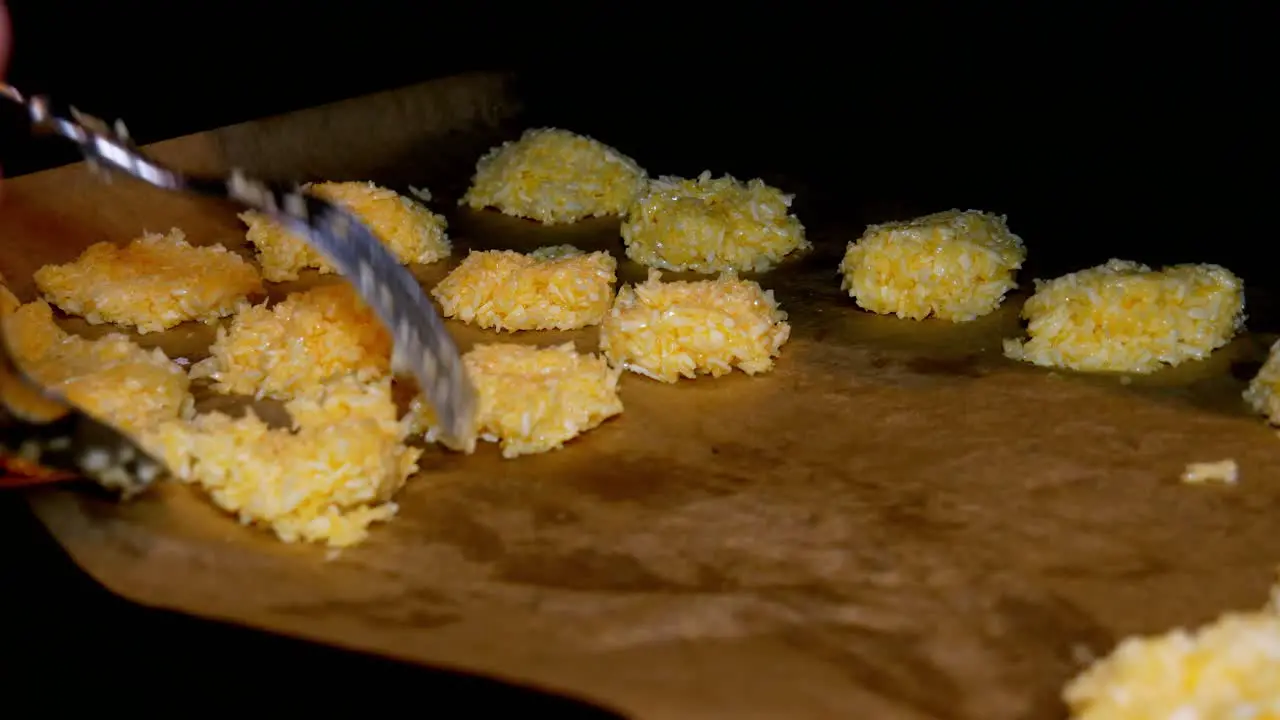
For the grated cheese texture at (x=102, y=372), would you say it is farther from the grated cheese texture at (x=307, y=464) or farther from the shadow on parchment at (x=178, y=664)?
the shadow on parchment at (x=178, y=664)

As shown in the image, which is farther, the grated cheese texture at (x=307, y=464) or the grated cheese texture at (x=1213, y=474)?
the grated cheese texture at (x=1213, y=474)

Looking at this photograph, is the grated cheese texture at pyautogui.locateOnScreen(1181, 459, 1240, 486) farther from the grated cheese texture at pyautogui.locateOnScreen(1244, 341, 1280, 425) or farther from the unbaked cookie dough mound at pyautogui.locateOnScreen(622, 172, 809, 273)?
the unbaked cookie dough mound at pyautogui.locateOnScreen(622, 172, 809, 273)

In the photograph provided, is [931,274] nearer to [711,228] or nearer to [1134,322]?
[1134,322]

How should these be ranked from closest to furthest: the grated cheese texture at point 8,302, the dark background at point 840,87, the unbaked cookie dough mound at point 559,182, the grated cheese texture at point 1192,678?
the grated cheese texture at point 1192,678, the grated cheese texture at point 8,302, the dark background at point 840,87, the unbaked cookie dough mound at point 559,182

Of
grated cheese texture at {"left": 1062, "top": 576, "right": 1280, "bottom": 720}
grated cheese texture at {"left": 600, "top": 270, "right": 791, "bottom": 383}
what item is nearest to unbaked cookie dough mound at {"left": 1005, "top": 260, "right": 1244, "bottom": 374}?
grated cheese texture at {"left": 600, "top": 270, "right": 791, "bottom": 383}

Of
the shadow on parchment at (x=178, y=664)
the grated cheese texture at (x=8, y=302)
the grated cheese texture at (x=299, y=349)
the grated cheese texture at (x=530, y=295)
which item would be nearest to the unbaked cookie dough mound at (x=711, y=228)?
the grated cheese texture at (x=530, y=295)

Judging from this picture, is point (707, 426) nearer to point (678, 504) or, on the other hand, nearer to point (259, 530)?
point (678, 504)

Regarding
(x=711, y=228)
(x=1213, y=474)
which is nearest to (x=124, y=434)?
(x=711, y=228)
